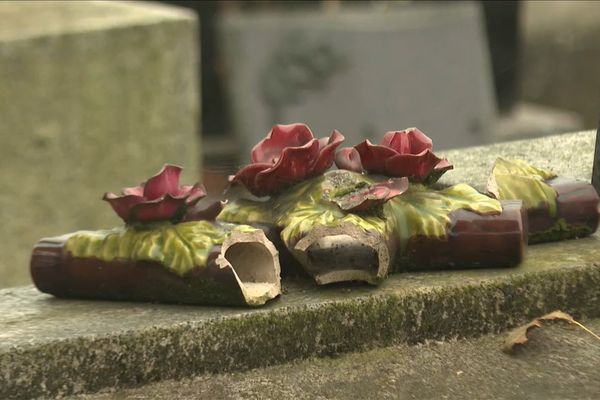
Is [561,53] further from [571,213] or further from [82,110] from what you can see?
[571,213]

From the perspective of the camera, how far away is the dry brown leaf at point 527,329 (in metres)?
1.22

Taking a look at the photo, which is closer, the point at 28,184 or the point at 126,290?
the point at 126,290

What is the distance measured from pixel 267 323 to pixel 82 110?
1.94 meters

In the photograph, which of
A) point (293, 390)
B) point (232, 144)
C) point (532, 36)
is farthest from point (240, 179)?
point (532, 36)

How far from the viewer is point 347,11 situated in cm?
463

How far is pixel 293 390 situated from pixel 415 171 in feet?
0.98

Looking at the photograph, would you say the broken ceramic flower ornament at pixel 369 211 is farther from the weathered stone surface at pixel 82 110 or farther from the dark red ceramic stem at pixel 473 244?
the weathered stone surface at pixel 82 110

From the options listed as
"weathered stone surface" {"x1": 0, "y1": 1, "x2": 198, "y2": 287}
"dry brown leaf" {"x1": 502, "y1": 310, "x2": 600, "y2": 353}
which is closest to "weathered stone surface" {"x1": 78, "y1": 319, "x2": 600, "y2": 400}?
"dry brown leaf" {"x1": 502, "y1": 310, "x2": 600, "y2": 353}

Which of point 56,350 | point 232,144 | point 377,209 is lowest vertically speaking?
→ point 232,144

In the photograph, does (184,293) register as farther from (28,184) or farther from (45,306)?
(28,184)

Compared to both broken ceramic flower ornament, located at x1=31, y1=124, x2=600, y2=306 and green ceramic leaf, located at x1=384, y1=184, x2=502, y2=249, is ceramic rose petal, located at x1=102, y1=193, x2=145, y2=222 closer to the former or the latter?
broken ceramic flower ornament, located at x1=31, y1=124, x2=600, y2=306

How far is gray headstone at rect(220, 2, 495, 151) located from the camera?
13.6ft

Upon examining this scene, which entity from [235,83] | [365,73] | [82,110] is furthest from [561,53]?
[82,110]

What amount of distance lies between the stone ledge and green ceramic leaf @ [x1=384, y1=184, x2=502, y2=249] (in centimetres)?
5
